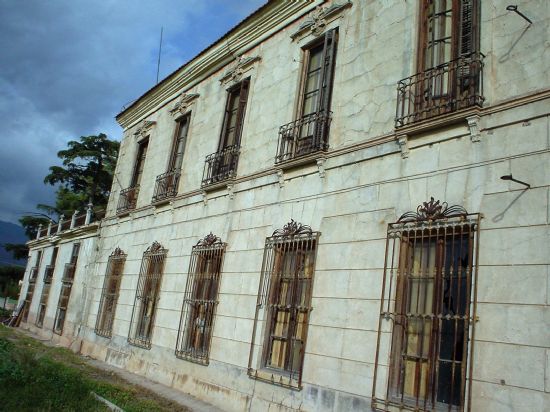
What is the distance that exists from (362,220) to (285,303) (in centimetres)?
207

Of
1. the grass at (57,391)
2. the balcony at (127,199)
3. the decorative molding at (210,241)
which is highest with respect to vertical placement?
the balcony at (127,199)

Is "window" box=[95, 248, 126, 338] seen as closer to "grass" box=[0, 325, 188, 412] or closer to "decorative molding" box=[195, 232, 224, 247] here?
"grass" box=[0, 325, 188, 412]

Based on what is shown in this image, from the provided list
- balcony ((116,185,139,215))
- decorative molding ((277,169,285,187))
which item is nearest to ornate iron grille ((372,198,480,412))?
decorative molding ((277,169,285,187))

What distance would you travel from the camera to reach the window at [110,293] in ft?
45.3

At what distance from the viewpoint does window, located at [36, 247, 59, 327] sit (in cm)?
2129

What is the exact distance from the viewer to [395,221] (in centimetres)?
626

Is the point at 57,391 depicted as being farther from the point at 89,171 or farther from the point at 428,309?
the point at 89,171

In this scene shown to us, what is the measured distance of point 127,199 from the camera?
1494cm

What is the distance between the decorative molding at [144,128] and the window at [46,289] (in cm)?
986

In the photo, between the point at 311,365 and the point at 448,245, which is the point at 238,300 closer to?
the point at 311,365

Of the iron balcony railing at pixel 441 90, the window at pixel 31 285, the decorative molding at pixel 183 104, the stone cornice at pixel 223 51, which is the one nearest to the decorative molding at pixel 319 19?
the stone cornice at pixel 223 51

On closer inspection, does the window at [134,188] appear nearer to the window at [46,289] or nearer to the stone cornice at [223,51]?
the stone cornice at [223,51]

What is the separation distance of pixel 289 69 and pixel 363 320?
209 inches

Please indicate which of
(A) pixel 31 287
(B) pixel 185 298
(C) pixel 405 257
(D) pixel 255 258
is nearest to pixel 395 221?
(C) pixel 405 257
